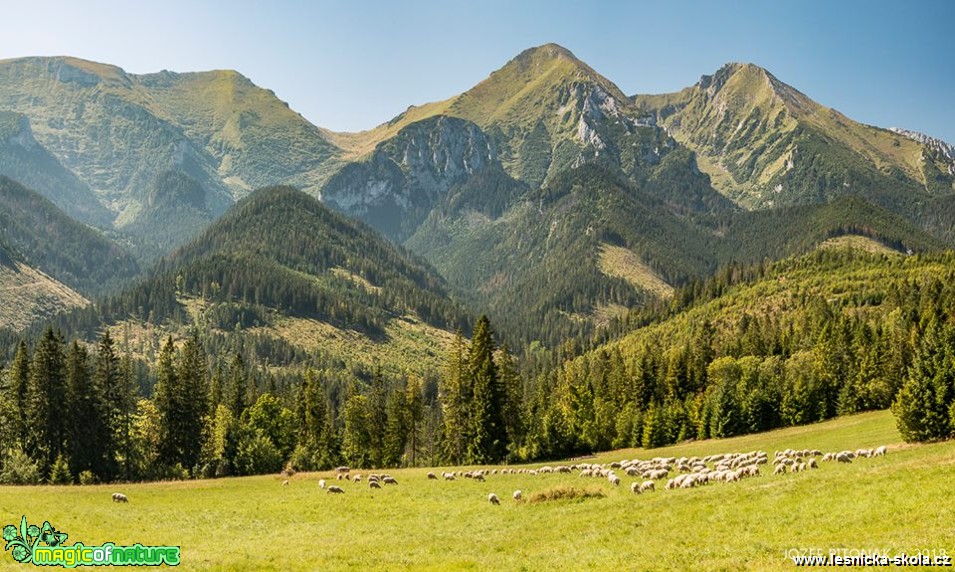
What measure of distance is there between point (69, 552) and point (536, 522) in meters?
26.6

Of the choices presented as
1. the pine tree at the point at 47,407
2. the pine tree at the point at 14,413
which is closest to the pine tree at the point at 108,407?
the pine tree at the point at 47,407

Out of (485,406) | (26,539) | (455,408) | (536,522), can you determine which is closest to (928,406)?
(536,522)

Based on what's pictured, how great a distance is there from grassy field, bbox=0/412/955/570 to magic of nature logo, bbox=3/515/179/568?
108 centimetres

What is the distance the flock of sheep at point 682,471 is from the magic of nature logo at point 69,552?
2593cm

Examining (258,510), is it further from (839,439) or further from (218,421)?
(839,439)

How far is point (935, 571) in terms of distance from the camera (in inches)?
899

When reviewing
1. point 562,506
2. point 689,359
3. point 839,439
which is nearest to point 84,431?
point 562,506

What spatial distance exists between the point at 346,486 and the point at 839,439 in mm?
60478

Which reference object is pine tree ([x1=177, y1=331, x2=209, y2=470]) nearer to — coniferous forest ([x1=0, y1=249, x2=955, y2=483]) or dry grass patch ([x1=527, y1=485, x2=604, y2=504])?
coniferous forest ([x1=0, y1=249, x2=955, y2=483])

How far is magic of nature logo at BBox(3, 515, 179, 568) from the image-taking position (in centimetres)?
3341

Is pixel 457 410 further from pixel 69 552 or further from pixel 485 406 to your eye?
pixel 69 552

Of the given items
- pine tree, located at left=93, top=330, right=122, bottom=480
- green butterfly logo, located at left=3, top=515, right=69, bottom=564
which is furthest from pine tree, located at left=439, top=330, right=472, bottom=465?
green butterfly logo, located at left=3, top=515, right=69, bottom=564

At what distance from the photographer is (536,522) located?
4297 centimetres

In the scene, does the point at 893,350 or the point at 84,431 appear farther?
the point at 893,350
